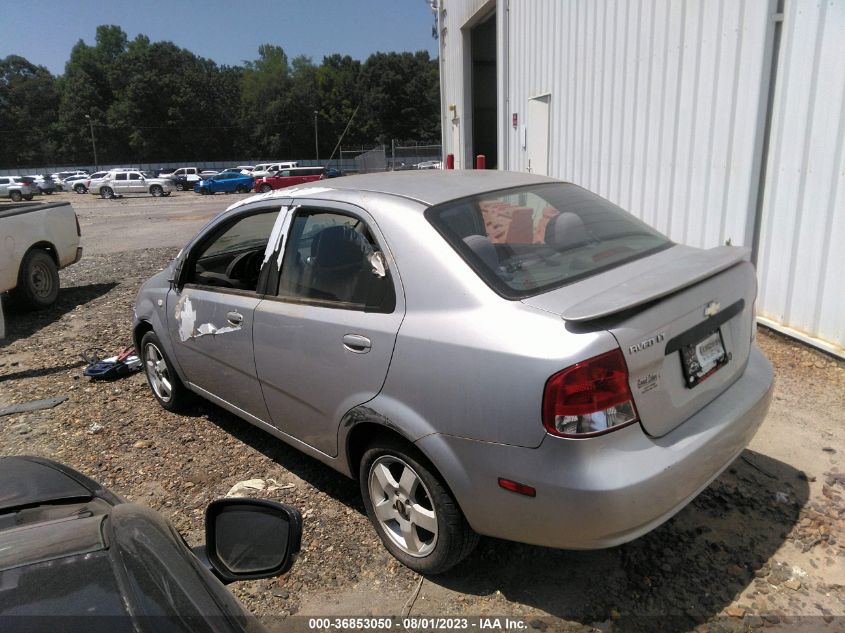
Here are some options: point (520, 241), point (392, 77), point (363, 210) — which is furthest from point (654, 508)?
point (392, 77)

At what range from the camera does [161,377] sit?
478 cm

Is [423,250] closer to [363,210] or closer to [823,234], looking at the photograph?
[363,210]

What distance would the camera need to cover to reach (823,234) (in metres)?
4.67

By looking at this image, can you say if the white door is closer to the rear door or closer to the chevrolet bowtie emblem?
the rear door

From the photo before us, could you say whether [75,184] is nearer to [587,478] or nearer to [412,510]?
[412,510]

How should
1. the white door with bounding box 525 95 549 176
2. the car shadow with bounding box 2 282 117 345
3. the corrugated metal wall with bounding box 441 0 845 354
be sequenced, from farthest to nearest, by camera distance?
the white door with bounding box 525 95 549 176, the car shadow with bounding box 2 282 117 345, the corrugated metal wall with bounding box 441 0 845 354

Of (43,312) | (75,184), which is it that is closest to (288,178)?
(75,184)

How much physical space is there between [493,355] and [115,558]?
4.38 feet

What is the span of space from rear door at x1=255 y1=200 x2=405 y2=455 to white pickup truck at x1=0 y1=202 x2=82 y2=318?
19.7 ft

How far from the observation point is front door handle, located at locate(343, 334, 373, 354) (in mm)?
2670

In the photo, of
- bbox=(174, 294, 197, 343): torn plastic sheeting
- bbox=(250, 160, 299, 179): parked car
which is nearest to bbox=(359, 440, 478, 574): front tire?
bbox=(174, 294, 197, 343): torn plastic sheeting

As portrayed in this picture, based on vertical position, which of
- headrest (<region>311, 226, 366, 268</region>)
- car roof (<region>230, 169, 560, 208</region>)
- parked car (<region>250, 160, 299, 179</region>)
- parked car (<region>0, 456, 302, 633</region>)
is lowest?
parked car (<region>250, 160, 299, 179</region>)

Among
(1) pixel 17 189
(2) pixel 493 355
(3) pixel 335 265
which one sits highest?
(3) pixel 335 265

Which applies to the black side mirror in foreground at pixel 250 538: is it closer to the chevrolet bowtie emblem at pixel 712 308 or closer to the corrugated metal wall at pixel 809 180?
the chevrolet bowtie emblem at pixel 712 308
